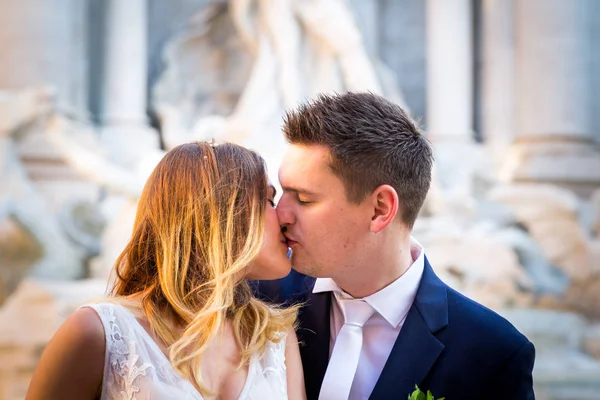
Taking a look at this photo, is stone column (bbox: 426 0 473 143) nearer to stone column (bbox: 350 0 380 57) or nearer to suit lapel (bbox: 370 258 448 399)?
stone column (bbox: 350 0 380 57)

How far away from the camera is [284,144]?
912 centimetres

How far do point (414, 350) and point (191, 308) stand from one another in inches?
20.8

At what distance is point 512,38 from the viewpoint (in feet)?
37.2

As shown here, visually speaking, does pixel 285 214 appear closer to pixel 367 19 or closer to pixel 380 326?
pixel 380 326

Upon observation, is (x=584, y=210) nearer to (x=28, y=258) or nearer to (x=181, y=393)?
(x=28, y=258)

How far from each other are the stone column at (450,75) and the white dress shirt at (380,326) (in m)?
9.15

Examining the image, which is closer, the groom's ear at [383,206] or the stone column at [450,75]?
the groom's ear at [383,206]

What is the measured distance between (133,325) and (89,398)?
0.16 m

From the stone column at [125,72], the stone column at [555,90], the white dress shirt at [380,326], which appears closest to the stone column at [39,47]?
the stone column at [125,72]

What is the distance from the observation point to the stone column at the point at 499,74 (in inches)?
448

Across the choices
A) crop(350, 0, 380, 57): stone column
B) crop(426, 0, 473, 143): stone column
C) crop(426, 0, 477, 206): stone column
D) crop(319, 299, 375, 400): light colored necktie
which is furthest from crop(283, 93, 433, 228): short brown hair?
crop(350, 0, 380, 57): stone column

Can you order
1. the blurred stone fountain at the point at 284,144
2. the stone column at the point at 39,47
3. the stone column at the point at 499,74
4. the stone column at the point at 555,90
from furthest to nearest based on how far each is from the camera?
the stone column at the point at 499,74, the stone column at the point at 555,90, the stone column at the point at 39,47, the blurred stone fountain at the point at 284,144

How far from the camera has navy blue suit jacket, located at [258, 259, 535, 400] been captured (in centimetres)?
196

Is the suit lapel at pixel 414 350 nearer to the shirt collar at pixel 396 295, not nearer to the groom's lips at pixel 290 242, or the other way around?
the shirt collar at pixel 396 295
